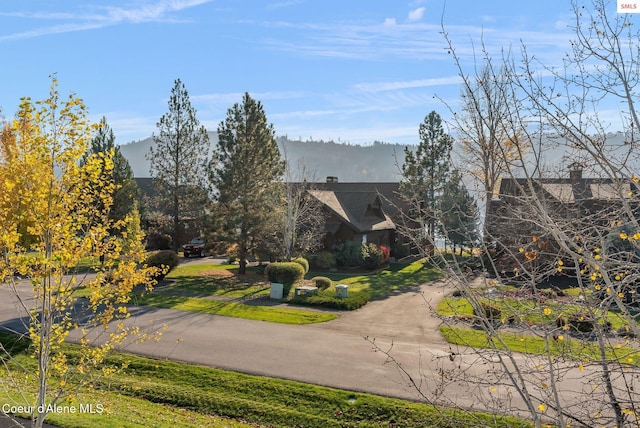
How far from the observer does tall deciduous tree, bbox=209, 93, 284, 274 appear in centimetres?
3103

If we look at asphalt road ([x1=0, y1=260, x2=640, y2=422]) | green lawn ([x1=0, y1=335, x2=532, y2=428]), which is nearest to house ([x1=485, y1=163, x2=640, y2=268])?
asphalt road ([x1=0, y1=260, x2=640, y2=422])

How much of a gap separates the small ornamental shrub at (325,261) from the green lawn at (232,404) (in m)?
21.6

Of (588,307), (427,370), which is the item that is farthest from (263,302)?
(588,307)

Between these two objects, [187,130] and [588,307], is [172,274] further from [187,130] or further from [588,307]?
[588,307]

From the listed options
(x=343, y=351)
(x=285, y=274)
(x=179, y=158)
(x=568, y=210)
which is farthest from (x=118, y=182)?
(x=568, y=210)

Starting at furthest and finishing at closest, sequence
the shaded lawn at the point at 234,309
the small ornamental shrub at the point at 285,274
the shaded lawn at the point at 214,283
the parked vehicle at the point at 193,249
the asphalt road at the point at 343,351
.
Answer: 1. the parked vehicle at the point at 193,249
2. the shaded lawn at the point at 214,283
3. the small ornamental shrub at the point at 285,274
4. the shaded lawn at the point at 234,309
5. the asphalt road at the point at 343,351

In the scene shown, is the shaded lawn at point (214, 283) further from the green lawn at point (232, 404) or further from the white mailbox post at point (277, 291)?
the green lawn at point (232, 404)

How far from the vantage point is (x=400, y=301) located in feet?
81.4

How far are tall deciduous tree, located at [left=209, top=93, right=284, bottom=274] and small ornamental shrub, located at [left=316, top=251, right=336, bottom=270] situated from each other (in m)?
5.51

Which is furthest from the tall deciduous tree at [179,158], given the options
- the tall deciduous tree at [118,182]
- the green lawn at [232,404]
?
the green lawn at [232,404]

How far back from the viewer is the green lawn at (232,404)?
1081 cm

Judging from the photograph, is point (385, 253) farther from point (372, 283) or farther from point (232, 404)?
point (232, 404)

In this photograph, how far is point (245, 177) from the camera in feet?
103

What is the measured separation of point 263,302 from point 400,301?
7.05 m
